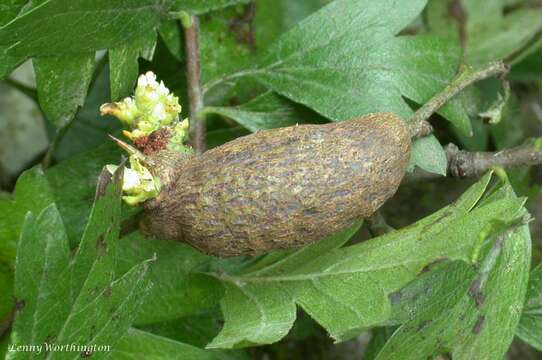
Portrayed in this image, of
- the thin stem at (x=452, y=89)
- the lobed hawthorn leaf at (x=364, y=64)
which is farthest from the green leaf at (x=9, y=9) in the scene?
the thin stem at (x=452, y=89)

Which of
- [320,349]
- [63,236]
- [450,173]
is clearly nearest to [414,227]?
[450,173]

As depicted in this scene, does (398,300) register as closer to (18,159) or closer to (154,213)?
(154,213)

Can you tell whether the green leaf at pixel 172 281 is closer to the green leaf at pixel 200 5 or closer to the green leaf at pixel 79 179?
the green leaf at pixel 79 179

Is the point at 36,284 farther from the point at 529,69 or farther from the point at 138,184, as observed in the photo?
the point at 529,69

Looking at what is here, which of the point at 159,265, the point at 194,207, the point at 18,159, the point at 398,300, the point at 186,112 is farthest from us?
the point at 18,159

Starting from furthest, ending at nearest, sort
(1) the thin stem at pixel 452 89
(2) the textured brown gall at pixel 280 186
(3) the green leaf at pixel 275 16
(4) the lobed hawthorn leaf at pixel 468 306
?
(3) the green leaf at pixel 275 16 → (1) the thin stem at pixel 452 89 → (4) the lobed hawthorn leaf at pixel 468 306 → (2) the textured brown gall at pixel 280 186

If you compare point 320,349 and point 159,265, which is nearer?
point 159,265
